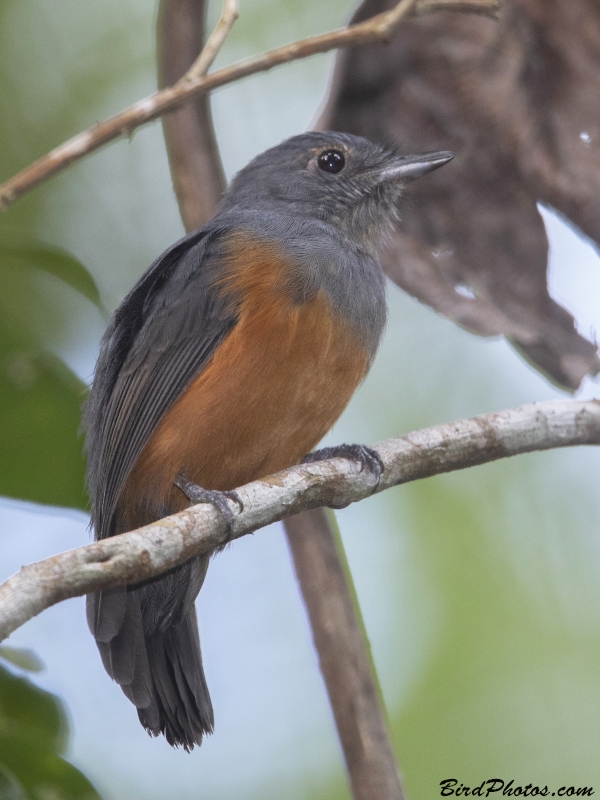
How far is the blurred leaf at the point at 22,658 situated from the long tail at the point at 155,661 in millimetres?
578

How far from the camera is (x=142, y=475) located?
391 centimetres

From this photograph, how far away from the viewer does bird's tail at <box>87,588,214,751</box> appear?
12.3ft

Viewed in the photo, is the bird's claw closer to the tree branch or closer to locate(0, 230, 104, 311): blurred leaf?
the tree branch

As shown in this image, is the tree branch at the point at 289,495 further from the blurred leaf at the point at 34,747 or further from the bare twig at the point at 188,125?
the bare twig at the point at 188,125

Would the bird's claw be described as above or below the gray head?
below

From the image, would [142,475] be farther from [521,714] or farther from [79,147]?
[521,714]

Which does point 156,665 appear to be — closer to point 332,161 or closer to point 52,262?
point 52,262

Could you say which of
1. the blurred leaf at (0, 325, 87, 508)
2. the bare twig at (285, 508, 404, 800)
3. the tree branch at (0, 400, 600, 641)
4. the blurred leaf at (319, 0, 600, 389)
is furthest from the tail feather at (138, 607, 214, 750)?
the blurred leaf at (319, 0, 600, 389)

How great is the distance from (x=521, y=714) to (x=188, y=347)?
3.51 metres

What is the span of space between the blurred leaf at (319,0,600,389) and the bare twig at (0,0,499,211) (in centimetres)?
62

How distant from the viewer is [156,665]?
404 centimetres

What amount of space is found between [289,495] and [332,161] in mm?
2236

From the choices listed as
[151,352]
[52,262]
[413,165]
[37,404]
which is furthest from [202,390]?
[413,165]

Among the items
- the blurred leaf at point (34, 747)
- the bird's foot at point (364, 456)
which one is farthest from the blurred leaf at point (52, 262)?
the blurred leaf at point (34, 747)
